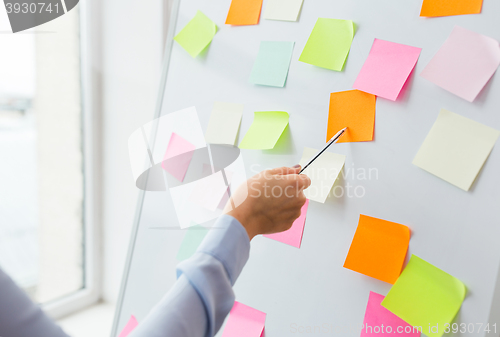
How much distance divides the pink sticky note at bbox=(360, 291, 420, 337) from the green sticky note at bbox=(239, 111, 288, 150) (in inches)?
11.9

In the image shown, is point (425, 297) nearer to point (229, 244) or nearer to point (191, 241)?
point (229, 244)

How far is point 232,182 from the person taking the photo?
715mm

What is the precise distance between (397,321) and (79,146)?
0.95 metres

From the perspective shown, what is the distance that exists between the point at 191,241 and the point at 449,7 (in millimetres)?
610

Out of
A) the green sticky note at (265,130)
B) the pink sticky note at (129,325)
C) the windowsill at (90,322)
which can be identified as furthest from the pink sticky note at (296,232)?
the windowsill at (90,322)

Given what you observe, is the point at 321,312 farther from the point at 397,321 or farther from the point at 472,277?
the point at 472,277

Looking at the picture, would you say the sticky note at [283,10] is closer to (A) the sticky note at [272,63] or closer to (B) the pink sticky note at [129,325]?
(A) the sticky note at [272,63]

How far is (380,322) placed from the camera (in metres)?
0.54

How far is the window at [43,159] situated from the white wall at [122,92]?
7 cm

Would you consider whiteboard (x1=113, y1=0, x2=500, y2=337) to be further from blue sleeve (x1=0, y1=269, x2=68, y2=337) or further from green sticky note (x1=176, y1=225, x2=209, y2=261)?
blue sleeve (x1=0, y1=269, x2=68, y2=337)

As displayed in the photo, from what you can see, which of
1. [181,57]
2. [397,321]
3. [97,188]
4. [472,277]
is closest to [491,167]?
[472,277]

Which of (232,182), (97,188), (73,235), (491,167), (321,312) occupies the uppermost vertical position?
(491,167)

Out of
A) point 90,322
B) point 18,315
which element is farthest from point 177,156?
point 90,322

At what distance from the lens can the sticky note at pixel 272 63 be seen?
649 millimetres
